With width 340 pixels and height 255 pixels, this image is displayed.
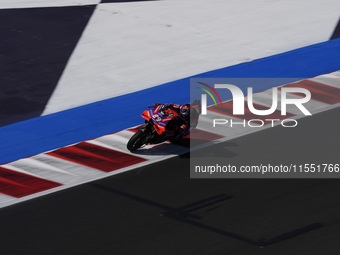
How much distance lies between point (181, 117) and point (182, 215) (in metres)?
3.02

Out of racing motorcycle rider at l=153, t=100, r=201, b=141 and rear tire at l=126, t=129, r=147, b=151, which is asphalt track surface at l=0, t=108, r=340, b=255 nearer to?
racing motorcycle rider at l=153, t=100, r=201, b=141

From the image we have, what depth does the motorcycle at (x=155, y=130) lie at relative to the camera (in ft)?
46.0

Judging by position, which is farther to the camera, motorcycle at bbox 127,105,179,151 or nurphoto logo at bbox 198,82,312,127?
nurphoto logo at bbox 198,82,312,127

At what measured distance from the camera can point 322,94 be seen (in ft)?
54.3

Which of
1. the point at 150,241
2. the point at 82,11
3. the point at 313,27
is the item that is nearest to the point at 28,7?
the point at 82,11

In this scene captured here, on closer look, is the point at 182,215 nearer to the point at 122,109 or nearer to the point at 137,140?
the point at 137,140

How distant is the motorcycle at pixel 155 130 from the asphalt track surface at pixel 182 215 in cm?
63

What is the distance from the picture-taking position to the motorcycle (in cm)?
1402

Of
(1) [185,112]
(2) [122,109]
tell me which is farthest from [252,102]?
(2) [122,109]

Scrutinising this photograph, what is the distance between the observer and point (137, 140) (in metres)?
14.2

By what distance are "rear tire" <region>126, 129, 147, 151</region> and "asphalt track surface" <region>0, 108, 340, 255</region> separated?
2.56 ft

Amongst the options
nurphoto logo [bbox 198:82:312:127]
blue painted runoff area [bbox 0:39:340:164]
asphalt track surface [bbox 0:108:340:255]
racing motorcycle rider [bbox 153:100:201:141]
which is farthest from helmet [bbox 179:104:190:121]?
blue painted runoff area [bbox 0:39:340:164]

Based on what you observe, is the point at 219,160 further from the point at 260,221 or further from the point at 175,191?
the point at 260,221

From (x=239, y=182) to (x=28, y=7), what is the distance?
46.3ft
